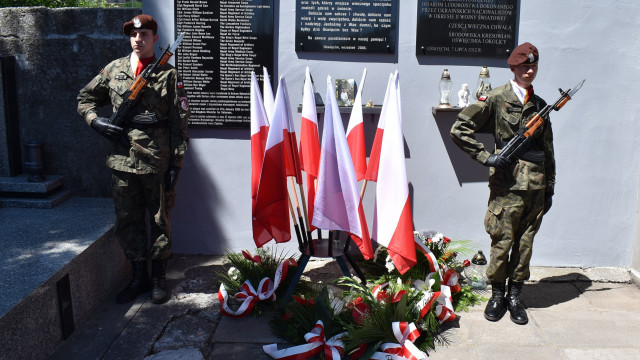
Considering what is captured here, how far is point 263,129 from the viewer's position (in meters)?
4.74

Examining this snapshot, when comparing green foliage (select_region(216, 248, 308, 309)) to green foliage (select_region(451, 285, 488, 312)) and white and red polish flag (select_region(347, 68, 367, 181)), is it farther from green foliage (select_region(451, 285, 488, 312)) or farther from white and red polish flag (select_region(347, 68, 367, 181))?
green foliage (select_region(451, 285, 488, 312))

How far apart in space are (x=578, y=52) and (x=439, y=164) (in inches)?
56.7

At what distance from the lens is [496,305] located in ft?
15.0

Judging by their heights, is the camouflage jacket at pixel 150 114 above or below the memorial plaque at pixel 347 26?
below

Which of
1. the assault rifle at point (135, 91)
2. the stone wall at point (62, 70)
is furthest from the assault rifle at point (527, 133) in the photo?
the stone wall at point (62, 70)

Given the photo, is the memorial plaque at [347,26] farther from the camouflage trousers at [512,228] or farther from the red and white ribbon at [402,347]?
the red and white ribbon at [402,347]

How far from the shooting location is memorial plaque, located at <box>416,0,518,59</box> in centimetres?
520

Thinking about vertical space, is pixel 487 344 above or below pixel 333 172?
below

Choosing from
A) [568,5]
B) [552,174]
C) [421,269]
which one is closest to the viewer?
[552,174]

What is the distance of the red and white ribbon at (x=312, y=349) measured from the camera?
3900mm

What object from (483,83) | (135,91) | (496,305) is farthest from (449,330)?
(135,91)

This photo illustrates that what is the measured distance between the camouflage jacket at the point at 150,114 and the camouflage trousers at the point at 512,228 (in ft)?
7.51

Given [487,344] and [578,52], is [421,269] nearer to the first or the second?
[487,344]

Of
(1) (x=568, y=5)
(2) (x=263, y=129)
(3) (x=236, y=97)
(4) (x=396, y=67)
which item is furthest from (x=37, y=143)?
(1) (x=568, y=5)
